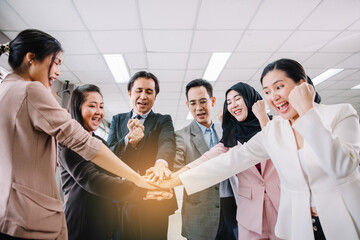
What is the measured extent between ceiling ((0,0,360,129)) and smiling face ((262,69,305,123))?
2.19m

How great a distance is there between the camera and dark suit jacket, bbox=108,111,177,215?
1476 mm

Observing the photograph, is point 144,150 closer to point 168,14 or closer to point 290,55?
point 168,14

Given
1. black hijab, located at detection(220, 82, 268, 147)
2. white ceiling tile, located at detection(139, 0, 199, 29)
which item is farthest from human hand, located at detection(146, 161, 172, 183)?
white ceiling tile, located at detection(139, 0, 199, 29)

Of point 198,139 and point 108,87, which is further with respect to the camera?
point 108,87

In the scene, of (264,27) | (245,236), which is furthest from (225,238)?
(264,27)

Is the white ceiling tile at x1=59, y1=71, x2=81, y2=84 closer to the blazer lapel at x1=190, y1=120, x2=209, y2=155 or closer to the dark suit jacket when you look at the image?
the dark suit jacket

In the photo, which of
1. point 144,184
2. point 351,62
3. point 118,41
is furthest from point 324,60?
point 144,184

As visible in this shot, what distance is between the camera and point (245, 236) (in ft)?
4.13

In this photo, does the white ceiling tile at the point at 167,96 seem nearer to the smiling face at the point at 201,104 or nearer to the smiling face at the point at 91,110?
the smiling face at the point at 201,104

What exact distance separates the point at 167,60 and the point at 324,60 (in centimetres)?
389

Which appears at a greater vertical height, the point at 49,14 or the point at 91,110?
the point at 49,14

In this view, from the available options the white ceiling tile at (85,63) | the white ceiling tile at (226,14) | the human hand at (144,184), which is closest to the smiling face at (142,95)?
the human hand at (144,184)

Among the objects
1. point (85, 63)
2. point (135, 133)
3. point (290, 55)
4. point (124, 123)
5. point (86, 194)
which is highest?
point (290, 55)

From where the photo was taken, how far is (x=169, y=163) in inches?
60.9
